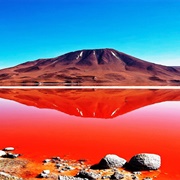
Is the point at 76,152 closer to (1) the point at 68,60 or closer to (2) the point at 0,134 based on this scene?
(2) the point at 0,134

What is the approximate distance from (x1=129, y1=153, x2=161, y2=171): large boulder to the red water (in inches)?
13.1

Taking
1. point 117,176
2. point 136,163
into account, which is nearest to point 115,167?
point 136,163

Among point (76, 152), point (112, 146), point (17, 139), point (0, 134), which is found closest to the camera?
point (76, 152)

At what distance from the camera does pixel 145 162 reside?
29.8 ft

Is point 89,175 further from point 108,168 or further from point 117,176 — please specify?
point 108,168

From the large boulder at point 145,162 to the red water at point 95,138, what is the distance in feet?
1.09

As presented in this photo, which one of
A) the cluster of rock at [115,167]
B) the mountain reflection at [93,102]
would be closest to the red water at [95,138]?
the cluster of rock at [115,167]

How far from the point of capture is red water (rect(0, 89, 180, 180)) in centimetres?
1098

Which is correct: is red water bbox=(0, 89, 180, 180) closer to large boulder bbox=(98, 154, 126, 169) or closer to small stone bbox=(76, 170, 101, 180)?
large boulder bbox=(98, 154, 126, 169)

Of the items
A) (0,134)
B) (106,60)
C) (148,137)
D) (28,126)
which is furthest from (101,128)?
(106,60)

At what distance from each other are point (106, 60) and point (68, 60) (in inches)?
1070

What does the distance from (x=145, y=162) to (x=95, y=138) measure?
5031 millimetres

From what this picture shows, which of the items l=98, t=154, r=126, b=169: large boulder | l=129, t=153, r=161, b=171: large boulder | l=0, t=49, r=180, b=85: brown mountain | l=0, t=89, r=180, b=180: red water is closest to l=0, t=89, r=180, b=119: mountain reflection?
l=0, t=89, r=180, b=180: red water

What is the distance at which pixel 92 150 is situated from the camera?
1166cm
